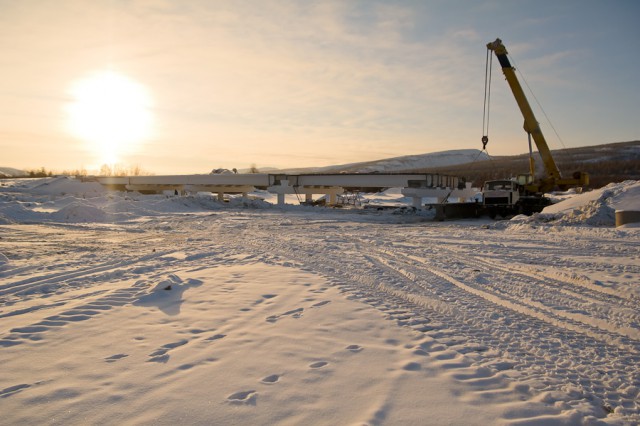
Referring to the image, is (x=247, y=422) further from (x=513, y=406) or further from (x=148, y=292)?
(x=148, y=292)

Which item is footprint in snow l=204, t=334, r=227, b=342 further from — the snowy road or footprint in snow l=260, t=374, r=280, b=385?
the snowy road

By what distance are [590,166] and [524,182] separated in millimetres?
74953

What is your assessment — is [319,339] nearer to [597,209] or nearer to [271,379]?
[271,379]

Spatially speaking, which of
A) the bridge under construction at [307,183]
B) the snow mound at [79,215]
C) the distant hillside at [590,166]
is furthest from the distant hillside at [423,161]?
the snow mound at [79,215]

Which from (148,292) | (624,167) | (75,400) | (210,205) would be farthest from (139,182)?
(624,167)

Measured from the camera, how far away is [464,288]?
734 centimetres

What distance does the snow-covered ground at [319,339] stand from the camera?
329 centimetres

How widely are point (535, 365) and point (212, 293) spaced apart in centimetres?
457

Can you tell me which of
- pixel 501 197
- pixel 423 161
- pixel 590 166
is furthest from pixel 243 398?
pixel 423 161

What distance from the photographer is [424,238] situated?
1520 centimetres

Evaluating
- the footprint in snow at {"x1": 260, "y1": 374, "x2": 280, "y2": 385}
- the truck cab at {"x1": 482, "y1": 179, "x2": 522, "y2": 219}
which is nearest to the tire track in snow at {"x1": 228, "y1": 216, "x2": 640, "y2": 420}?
the footprint in snow at {"x1": 260, "y1": 374, "x2": 280, "y2": 385}

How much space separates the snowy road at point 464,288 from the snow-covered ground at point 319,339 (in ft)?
0.11

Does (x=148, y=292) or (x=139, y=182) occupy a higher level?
(x=139, y=182)

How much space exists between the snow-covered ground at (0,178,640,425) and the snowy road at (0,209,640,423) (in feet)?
0.11
